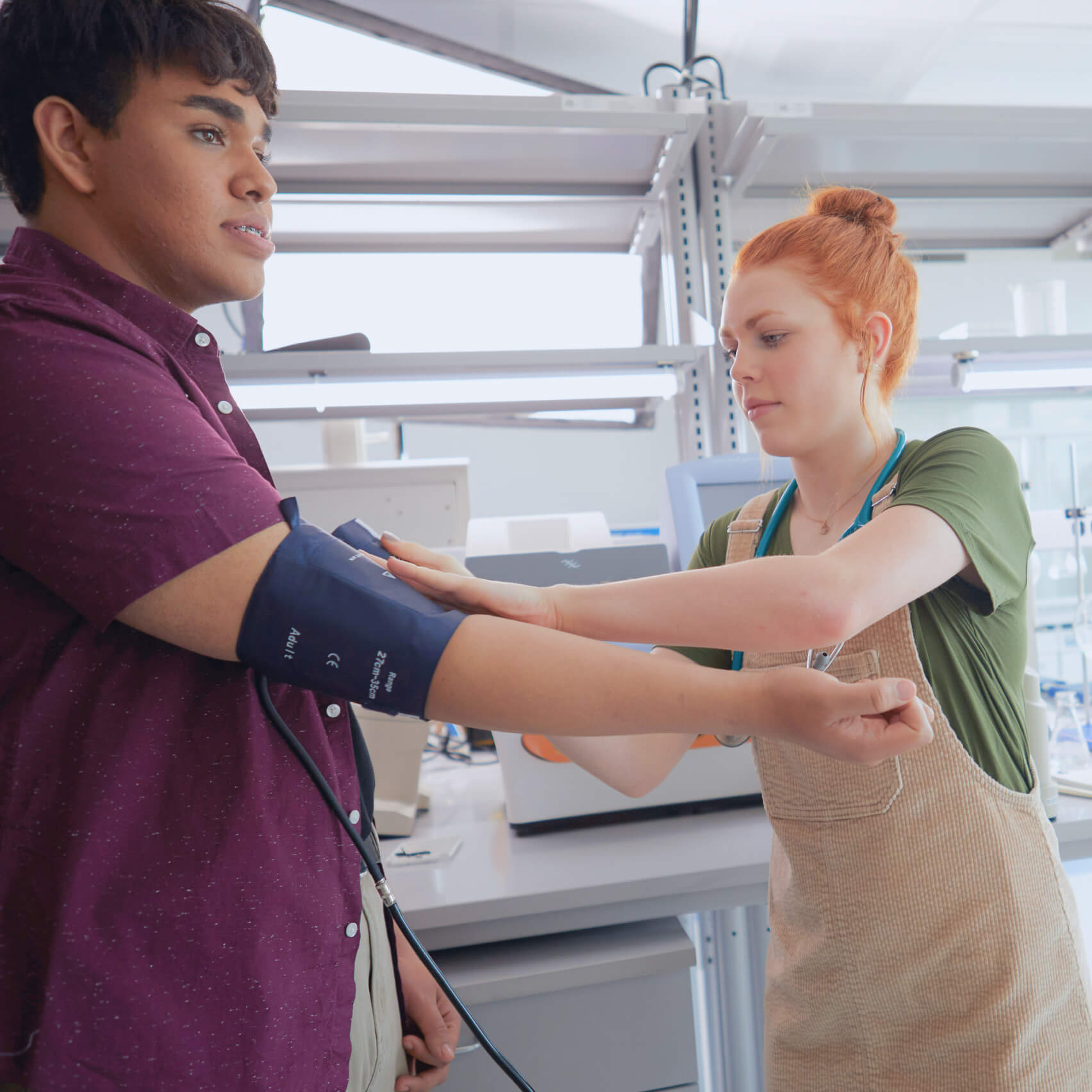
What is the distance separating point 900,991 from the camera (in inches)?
35.2

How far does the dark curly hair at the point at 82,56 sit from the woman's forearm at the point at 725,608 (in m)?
0.58

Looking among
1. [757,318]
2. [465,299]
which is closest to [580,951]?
[757,318]

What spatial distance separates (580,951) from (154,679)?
0.81m

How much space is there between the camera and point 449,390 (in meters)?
1.63

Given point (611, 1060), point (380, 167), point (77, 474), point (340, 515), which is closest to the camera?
point (77, 474)

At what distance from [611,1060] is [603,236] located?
1.70 m

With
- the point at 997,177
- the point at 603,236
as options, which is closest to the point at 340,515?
the point at 603,236

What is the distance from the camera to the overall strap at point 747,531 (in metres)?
1.11

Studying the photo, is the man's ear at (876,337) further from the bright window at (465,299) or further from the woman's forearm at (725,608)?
the bright window at (465,299)

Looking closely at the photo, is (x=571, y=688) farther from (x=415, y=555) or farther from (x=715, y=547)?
(x=715, y=547)

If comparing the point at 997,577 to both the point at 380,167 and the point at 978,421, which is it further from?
the point at 978,421

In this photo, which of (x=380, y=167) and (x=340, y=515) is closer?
(x=380, y=167)

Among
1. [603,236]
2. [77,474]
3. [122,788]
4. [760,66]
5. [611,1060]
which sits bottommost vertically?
[611,1060]

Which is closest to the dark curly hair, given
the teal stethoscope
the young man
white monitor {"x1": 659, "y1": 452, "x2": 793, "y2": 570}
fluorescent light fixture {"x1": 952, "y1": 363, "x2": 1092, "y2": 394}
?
the young man
